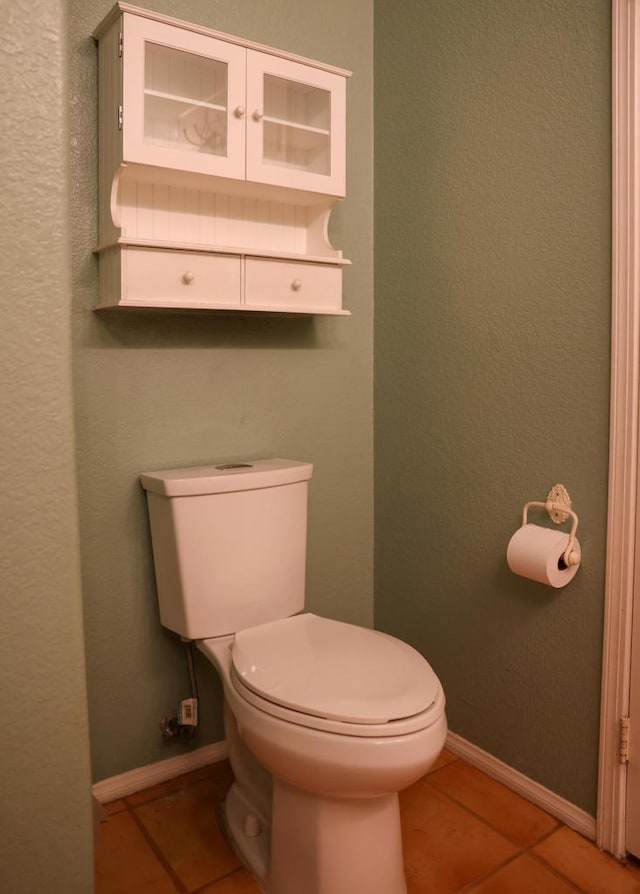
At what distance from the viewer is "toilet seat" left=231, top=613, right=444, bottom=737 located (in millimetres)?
1313

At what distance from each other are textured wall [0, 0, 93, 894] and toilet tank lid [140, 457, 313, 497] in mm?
506

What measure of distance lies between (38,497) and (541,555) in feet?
3.47

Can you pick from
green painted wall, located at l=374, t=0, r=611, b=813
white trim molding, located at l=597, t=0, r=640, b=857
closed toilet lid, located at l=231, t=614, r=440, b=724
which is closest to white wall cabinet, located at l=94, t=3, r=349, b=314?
green painted wall, located at l=374, t=0, r=611, b=813

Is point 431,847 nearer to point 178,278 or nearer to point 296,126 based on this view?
point 178,278

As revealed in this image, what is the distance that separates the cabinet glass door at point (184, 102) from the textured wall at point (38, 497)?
47 cm

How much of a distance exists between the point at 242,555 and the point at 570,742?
0.89 metres

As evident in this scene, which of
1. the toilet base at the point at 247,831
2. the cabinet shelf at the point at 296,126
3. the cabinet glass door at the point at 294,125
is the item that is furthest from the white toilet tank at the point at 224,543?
the cabinet shelf at the point at 296,126

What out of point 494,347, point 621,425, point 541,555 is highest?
point 494,347

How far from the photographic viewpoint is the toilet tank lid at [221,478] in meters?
1.66

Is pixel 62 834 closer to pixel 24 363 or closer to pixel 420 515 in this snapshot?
pixel 24 363

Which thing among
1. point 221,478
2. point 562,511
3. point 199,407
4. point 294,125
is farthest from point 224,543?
point 294,125

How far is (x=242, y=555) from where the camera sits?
173cm

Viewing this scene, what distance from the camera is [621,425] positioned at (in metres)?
1.52

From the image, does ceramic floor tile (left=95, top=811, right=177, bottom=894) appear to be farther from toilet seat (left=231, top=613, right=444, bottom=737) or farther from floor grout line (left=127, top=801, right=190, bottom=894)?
toilet seat (left=231, top=613, right=444, bottom=737)
